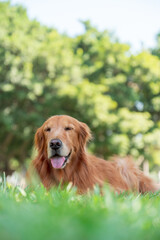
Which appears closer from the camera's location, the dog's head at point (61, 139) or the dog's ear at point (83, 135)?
the dog's head at point (61, 139)

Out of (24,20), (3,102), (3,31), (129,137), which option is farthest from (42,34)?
(129,137)

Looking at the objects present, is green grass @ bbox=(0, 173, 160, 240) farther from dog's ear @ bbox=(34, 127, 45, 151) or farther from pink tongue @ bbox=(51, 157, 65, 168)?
dog's ear @ bbox=(34, 127, 45, 151)

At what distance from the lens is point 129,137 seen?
23.3m

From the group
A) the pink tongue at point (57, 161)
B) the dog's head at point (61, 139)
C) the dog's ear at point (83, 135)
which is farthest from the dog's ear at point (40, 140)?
the dog's ear at point (83, 135)

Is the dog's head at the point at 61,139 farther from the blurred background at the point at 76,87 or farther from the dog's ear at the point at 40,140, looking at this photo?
the blurred background at the point at 76,87

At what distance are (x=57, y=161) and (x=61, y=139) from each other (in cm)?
33

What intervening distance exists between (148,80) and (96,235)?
80.7 feet

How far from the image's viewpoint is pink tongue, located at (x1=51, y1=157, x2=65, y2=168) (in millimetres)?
4543

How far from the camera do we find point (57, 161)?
457 centimetres

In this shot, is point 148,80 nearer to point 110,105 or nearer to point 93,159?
point 110,105

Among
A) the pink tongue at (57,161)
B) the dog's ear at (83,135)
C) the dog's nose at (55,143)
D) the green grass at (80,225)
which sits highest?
the dog's ear at (83,135)

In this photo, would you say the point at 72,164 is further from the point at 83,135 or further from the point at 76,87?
the point at 76,87

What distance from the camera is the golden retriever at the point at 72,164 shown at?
4.55 metres

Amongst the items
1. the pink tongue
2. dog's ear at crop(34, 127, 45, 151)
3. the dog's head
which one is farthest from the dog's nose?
dog's ear at crop(34, 127, 45, 151)
